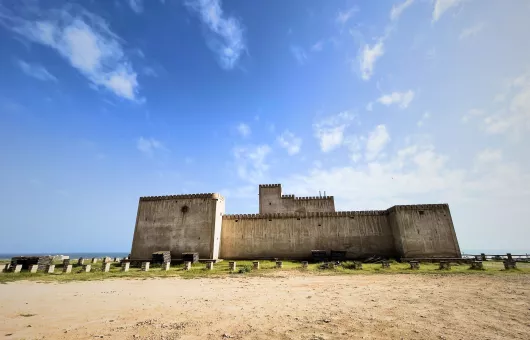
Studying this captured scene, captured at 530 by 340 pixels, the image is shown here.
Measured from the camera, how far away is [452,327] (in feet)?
18.3

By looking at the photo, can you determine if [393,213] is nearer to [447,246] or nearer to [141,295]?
[447,246]

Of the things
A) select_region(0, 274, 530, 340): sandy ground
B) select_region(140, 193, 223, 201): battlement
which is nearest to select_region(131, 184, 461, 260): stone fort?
select_region(140, 193, 223, 201): battlement

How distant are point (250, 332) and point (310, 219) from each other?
2068 cm

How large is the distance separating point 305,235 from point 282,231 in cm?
239

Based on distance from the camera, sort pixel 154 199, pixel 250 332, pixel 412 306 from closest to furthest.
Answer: pixel 250 332 → pixel 412 306 → pixel 154 199

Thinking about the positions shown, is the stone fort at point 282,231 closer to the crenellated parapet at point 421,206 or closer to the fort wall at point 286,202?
the crenellated parapet at point 421,206

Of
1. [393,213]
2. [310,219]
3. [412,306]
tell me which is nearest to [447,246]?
[393,213]

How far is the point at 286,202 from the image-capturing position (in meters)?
31.9

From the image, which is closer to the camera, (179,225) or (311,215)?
(179,225)

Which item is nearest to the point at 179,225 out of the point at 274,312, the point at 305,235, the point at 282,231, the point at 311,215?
the point at 282,231

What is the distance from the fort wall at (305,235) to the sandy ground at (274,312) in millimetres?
13204

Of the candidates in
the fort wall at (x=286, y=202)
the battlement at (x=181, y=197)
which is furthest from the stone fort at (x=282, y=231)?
the fort wall at (x=286, y=202)

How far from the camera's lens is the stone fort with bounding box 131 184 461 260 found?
22.8 m

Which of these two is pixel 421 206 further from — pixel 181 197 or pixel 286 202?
pixel 181 197
